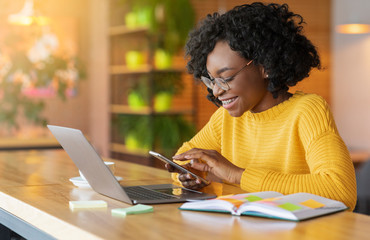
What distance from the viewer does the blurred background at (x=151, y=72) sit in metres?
5.43

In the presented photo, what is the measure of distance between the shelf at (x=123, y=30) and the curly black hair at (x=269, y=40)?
3.53 meters

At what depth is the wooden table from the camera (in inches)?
46.0

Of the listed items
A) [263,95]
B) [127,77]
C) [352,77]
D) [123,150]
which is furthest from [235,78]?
[127,77]

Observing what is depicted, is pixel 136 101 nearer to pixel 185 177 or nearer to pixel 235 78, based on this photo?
pixel 235 78

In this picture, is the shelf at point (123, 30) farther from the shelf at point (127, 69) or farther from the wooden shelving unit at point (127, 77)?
the shelf at point (127, 69)

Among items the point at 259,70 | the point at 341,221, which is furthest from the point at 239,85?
the point at 341,221

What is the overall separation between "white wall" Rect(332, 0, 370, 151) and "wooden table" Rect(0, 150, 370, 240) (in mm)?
3887

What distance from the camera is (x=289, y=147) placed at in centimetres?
197

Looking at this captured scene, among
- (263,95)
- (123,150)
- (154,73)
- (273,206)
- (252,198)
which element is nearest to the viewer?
(273,206)

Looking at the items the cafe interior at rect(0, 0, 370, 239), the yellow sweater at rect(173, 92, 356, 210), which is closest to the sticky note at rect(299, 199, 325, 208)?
the yellow sweater at rect(173, 92, 356, 210)

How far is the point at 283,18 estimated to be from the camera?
6.66 feet

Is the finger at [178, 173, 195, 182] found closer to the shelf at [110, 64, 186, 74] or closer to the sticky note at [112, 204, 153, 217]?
the sticky note at [112, 204, 153, 217]

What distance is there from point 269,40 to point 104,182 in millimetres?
766

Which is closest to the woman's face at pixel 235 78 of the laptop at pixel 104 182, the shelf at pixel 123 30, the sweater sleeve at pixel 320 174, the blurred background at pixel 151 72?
the sweater sleeve at pixel 320 174
